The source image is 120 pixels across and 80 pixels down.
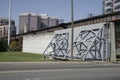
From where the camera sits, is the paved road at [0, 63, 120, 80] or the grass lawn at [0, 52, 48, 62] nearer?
the paved road at [0, 63, 120, 80]

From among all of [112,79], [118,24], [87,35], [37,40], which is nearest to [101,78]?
[112,79]

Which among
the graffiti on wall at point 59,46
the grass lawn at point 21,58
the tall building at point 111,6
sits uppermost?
the tall building at point 111,6

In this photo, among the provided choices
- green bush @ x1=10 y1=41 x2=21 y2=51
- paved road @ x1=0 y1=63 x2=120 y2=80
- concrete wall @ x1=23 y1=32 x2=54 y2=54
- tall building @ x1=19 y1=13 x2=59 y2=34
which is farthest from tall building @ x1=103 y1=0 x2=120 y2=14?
paved road @ x1=0 y1=63 x2=120 y2=80

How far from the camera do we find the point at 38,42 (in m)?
58.4

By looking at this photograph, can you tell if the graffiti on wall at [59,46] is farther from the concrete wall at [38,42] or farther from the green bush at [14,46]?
the green bush at [14,46]

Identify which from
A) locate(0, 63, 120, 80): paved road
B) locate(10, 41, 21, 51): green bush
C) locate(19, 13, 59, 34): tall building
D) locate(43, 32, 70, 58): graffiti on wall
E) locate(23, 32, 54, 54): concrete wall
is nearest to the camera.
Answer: locate(0, 63, 120, 80): paved road

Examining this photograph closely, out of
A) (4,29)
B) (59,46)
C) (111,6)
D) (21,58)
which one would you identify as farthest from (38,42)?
(4,29)

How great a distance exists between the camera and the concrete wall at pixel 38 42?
52.6 metres

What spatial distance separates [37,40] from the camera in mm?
59500

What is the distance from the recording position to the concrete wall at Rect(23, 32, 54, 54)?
173ft

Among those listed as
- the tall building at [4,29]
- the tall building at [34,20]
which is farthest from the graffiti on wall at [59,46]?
the tall building at [34,20]

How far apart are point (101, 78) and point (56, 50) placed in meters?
30.4

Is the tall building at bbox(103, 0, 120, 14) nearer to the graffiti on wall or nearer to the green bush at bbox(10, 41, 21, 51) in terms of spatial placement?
the green bush at bbox(10, 41, 21, 51)

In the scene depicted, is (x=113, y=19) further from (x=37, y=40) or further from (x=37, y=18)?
(x=37, y=18)
